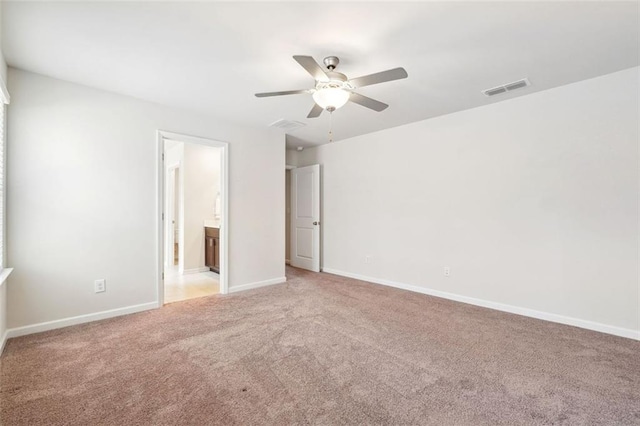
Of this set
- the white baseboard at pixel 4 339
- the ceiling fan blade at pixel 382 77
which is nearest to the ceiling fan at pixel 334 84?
the ceiling fan blade at pixel 382 77

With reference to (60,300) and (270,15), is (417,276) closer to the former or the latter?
(270,15)

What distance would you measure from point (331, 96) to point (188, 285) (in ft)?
12.5

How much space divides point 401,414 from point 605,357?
78.3 inches

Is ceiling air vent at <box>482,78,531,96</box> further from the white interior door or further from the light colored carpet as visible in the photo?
the white interior door

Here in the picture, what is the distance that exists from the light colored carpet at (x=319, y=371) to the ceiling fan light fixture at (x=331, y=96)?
2.08 m

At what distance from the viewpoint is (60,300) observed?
2.90 metres

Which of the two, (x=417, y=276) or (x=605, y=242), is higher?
(x=605, y=242)

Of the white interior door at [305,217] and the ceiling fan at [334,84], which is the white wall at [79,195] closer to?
the ceiling fan at [334,84]

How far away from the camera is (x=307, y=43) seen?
225cm

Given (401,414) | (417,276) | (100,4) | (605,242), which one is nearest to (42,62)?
(100,4)

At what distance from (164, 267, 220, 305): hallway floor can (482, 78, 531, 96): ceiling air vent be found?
4.33 metres

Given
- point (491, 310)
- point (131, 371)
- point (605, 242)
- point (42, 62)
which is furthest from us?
point (491, 310)

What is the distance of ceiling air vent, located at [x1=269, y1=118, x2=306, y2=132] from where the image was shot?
422cm

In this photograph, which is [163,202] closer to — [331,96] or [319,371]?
[331,96]
